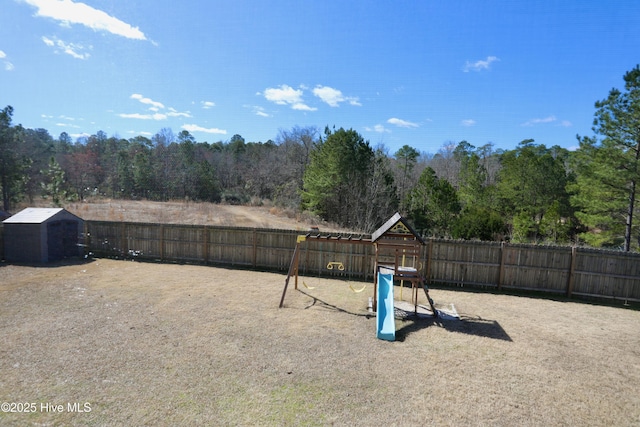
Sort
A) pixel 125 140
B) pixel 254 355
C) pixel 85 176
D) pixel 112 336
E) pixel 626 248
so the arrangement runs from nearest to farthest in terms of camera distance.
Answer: pixel 254 355 → pixel 112 336 → pixel 626 248 → pixel 85 176 → pixel 125 140

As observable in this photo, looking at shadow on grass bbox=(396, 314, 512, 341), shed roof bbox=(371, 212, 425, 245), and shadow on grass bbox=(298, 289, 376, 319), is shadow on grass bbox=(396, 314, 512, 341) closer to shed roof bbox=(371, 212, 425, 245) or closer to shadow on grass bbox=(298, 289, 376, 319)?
shadow on grass bbox=(298, 289, 376, 319)

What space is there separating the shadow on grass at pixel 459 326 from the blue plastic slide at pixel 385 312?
0.22 m

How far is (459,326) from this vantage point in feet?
24.4

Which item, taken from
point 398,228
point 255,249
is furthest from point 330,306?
point 255,249

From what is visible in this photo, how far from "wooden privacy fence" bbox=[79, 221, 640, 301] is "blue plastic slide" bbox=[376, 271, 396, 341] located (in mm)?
1741

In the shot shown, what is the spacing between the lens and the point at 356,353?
5.96m

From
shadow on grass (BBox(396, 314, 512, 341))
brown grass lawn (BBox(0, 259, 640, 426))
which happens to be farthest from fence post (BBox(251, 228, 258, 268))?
shadow on grass (BBox(396, 314, 512, 341))

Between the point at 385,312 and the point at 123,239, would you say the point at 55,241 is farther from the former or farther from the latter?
the point at 385,312

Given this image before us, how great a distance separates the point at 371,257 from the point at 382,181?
16.1 meters

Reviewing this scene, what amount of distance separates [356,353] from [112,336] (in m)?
4.49

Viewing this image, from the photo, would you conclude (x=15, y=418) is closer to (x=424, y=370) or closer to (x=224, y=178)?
(x=424, y=370)

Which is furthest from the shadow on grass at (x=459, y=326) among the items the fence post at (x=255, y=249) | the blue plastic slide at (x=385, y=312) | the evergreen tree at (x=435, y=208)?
the evergreen tree at (x=435, y=208)

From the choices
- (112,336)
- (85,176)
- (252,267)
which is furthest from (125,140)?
(112,336)

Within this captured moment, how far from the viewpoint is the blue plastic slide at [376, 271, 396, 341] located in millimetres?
6633
